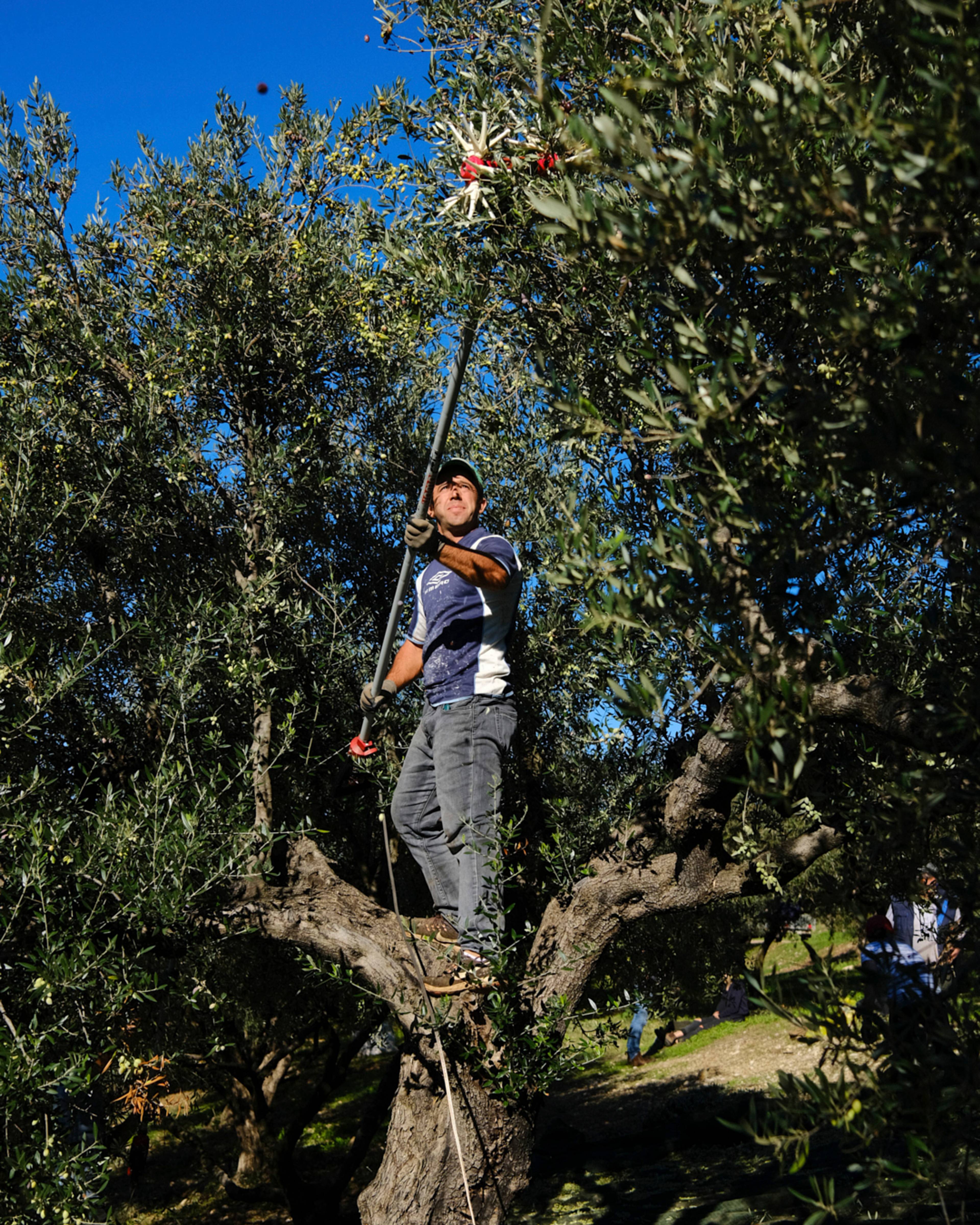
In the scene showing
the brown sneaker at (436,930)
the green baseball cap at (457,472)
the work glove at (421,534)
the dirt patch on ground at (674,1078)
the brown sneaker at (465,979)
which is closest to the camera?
the work glove at (421,534)

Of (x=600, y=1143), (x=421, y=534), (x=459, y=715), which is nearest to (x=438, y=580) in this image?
(x=459, y=715)

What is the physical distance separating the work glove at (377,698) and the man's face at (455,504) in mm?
1088

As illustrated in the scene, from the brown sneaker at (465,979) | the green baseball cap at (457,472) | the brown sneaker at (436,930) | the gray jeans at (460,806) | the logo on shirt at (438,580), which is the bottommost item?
the brown sneaker at (465,979)

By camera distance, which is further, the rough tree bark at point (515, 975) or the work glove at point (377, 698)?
the work glove at point (377, 698)

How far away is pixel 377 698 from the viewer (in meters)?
6.36

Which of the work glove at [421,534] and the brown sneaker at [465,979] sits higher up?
the work glove at [421,534]

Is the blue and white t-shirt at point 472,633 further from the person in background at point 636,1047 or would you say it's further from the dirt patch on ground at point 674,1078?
the person in background at point 636,1047

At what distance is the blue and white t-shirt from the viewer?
5.80m

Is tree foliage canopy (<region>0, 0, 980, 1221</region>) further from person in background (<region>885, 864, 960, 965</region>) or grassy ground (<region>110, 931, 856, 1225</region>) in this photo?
grassy ground (<region>110, 931, 856, 1225</region>)

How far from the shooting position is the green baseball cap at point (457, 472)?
20.8 ft

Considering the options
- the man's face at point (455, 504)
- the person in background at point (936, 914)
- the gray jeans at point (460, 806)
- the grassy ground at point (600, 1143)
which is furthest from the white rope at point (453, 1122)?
the man's face at point (455, 504)

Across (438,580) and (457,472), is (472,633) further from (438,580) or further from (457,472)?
(457,472)

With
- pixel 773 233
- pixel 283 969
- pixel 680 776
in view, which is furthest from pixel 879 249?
pixel 283 969

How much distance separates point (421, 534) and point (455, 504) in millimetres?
1195
